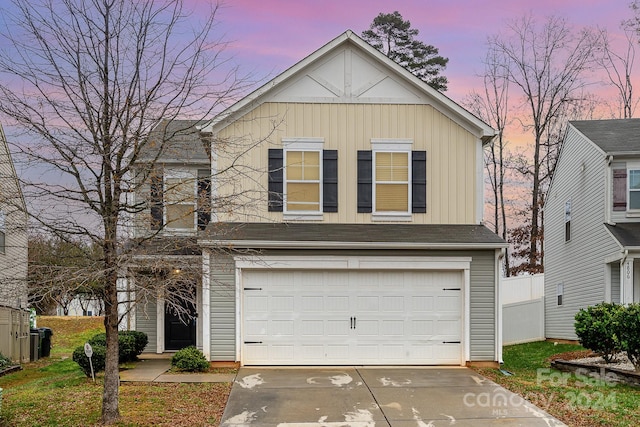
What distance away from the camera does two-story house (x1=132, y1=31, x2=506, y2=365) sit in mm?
13008

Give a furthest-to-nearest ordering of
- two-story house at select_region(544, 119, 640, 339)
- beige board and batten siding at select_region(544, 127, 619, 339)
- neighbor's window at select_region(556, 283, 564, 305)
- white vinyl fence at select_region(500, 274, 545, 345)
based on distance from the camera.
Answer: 1. white vinyl fence at select_region(500, 274, 545, 345)
2. neighbor's window at select_region(556, 283, 564, 305)
3. beige board and batten siding at select_region(544, 127, 619, 339)
4. two-story house at select_region(544, 119, 640, 339)

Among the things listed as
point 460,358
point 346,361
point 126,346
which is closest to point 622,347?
point 460,358

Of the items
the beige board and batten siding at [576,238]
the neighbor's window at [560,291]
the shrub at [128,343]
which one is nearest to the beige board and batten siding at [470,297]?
the shrub at [128,343]

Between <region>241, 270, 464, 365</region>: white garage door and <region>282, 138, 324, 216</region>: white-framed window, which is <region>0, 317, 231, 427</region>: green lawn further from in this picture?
<region>282, 138, 324, 216</region>: white-framed window

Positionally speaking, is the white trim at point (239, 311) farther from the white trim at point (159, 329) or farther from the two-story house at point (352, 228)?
the white trim at point (159, 329)

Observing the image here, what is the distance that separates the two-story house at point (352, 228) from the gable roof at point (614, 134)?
235 inches

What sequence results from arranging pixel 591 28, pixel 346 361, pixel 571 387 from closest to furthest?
pixel 571 387 → pixel 346 361 → pixel 591 28

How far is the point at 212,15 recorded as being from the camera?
9.20 meters

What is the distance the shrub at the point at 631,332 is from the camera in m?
11.1

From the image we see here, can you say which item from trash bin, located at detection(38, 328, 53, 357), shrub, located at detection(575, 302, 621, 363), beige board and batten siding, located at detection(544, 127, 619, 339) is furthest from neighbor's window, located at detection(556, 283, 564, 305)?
trash bin, located at detection(38, 328, 53, 357)

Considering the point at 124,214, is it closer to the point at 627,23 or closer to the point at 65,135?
the point at 65,135

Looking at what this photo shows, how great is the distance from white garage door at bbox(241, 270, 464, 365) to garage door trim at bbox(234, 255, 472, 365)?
0.16 m

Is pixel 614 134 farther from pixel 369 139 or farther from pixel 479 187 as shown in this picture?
pixel 369 139

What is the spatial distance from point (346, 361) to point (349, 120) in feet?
17.6
